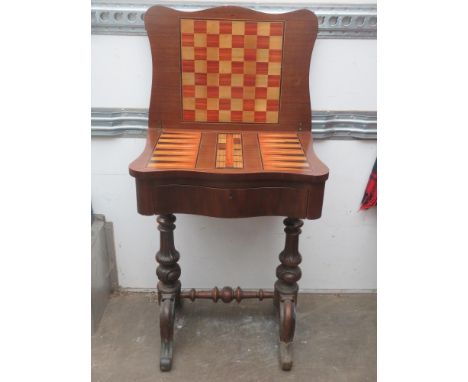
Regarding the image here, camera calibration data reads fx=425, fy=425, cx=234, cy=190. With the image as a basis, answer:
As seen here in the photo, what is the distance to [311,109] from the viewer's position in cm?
155

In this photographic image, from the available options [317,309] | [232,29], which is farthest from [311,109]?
[317,309]

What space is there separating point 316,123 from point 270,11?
1.42 ft

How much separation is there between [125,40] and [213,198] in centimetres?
74

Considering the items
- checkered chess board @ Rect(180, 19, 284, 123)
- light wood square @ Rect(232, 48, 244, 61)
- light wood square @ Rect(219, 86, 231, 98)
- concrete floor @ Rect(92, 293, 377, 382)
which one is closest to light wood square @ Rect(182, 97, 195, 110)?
checkered chess board @ Rect(180, 19, 284, 123)

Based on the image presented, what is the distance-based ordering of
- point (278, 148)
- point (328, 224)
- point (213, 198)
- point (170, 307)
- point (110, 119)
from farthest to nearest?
point (328, 224), point (110, 119), point (170, 307), point (278, 148), point (213, 198)

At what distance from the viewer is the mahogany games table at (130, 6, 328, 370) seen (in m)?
1.36

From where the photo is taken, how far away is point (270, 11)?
147 cm

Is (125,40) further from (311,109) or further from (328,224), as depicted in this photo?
(328,224)

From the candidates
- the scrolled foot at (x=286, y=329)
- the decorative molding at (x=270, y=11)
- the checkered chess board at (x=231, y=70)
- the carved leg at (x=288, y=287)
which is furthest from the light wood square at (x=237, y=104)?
the scrolled foot at (x=286, y=329)

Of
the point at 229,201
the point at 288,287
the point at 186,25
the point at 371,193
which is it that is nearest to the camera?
the point at 229,201

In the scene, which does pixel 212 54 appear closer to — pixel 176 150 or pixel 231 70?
pixel 231 70

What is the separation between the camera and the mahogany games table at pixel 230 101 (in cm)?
136

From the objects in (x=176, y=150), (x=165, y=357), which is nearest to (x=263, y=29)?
(x=176, y=150)

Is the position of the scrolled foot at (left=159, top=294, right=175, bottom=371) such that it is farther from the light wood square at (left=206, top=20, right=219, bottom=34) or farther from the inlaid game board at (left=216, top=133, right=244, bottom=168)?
the light wood square at (left=206, top=20, right=219, bottom=34)
